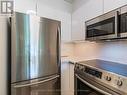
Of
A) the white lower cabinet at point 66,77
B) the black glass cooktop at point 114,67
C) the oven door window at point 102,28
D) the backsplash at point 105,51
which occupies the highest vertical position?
the oven door window at point 102,28

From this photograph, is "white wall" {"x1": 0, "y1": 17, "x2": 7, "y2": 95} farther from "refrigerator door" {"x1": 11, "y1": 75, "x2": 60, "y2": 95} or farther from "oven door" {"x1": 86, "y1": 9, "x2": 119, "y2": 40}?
"oven door" {"x1": 86, "y1": 9, "x2": 119, "y2": 40}

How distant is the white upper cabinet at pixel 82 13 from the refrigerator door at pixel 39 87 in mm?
821

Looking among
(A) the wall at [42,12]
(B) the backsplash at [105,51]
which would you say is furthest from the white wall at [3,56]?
(B) the backsplash at [105,51]

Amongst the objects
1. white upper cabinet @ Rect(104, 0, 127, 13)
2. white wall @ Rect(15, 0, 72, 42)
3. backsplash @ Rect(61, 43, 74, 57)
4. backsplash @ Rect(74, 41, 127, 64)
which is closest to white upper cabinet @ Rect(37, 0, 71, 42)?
white wall @ Rect(15, 0, 72, 42)

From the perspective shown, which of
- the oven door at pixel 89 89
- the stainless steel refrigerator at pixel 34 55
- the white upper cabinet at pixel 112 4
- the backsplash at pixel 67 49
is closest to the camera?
the oven door at pixel 89 89

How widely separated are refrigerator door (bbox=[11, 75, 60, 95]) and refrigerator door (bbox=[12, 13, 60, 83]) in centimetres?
7

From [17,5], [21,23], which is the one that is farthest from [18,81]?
[17,5]

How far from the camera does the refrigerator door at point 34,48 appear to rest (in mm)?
1515

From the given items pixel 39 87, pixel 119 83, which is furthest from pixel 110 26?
pixel 39 87

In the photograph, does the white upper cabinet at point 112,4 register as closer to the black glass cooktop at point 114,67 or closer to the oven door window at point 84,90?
the black glass cooktop at point 114,67

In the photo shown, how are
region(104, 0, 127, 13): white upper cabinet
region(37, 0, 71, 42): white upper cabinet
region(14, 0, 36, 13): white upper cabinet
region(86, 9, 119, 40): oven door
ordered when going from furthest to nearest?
region(37, 0, 71, 42): white upper cabinet < region(14, 0, 36, 13): white upper cabinet < region(104, 0, 127, 13): white upper cabinet < region(86, 9, 119, 40): oven door

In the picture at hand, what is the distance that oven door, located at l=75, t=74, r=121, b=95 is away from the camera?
1022 mm

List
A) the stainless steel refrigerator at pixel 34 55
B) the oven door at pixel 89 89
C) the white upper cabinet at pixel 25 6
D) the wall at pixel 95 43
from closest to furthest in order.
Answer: the oven door at pixel 89 89, the stainless steel refrigerator at pixel 34 55, the wall at pixel 95 43, the white upper cabinet at pixel 25 6

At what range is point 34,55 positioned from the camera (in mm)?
1635
